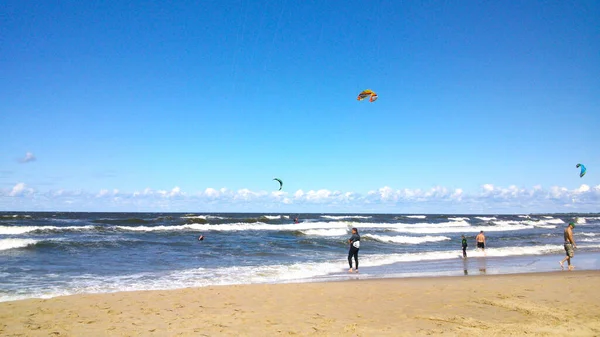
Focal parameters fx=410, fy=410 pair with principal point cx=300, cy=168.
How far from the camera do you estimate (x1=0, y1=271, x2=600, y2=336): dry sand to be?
6207 mm

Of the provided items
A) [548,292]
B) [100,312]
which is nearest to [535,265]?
[548,292]

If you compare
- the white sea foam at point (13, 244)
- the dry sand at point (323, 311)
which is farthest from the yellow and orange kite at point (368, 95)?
the white sea foam at point (13, 244)

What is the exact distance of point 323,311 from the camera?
24.4 ft

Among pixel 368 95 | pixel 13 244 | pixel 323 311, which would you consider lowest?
pixel 323 311

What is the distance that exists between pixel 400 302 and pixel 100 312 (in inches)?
222

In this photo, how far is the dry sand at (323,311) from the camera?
20.4 feet

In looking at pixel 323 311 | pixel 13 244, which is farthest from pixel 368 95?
pixel 13 244

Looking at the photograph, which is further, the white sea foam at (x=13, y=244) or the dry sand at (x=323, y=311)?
the white sea foam at (x=13, y=244)

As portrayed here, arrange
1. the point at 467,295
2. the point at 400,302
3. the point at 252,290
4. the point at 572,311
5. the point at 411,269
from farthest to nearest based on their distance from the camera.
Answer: the point at 411,269 → the point at 252,290 → the point at 467,295 → the point at 400,302 → the point at 572,311

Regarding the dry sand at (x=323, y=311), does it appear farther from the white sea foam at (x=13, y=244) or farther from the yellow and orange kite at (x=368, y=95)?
the white sea foam at (x=13, y=244)

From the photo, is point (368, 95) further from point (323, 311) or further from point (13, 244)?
point (13, 244)

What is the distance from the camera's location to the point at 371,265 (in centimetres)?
1589

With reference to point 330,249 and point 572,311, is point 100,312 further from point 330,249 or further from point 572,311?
point 330,249

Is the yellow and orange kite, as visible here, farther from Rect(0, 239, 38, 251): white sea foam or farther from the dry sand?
Rect(0, 239, 38, 251): white sea foam
